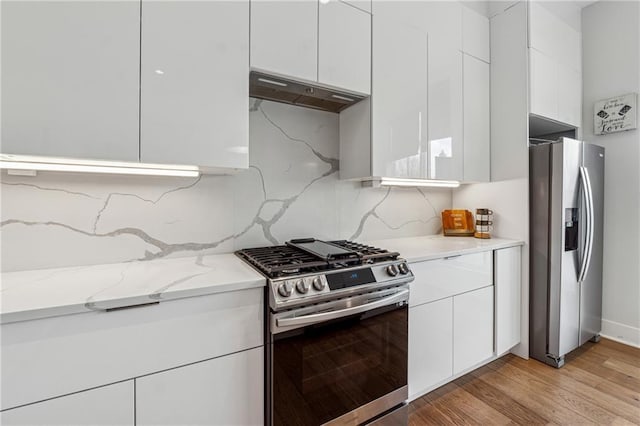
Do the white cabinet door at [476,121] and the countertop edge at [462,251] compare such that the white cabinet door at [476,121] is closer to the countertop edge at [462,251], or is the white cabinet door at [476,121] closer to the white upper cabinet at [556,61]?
Result: the white upper cabinet at [556,61]

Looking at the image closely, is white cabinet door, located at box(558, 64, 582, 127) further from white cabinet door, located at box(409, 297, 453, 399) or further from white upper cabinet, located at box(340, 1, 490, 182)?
white cabinet door, located at box(409, 297, 453, 399)

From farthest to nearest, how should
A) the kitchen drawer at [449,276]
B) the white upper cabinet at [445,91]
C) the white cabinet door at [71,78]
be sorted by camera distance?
the white upper cabinet at [445,91] → the kitchen drawer at [449,276] → the white cabinet door at [71,78]

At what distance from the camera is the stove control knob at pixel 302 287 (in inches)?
48.0

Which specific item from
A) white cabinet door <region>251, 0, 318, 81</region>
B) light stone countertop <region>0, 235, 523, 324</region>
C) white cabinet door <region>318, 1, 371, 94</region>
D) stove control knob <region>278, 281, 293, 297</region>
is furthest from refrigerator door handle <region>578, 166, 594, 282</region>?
stove control knob <region>278, 281, 293, 297</region>

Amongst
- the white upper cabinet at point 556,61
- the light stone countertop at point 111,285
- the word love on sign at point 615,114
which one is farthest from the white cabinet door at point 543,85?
the light stone countertop at point 111,285

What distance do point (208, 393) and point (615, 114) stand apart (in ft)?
11.6

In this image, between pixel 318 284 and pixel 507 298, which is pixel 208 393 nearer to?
pixel 318 284

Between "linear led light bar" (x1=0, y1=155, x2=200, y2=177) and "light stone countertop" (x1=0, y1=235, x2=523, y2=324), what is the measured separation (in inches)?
17.5

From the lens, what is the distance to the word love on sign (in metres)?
2.45

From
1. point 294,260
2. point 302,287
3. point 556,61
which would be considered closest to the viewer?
point 302,287

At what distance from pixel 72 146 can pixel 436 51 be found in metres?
2.17

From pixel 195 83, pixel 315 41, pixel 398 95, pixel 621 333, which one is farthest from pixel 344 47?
pixel 621 333

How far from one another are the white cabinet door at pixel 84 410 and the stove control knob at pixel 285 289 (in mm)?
573

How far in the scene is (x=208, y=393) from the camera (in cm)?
114
